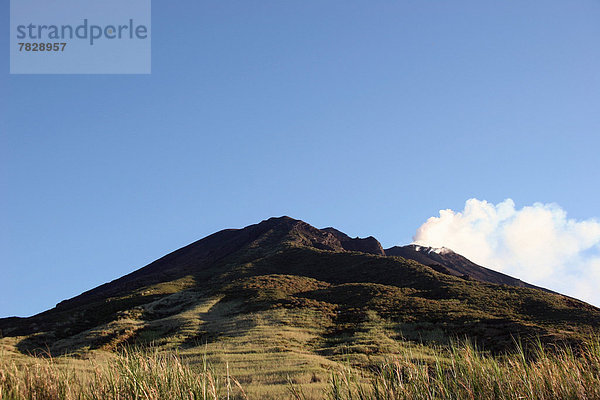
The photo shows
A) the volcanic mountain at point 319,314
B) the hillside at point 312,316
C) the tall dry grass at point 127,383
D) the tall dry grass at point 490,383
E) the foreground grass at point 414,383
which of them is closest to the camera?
the tall dry grass at point 490,383

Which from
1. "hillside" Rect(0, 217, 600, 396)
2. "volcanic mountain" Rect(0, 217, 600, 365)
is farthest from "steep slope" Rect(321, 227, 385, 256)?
"hillside" Rect(0, 217, 600, 396)

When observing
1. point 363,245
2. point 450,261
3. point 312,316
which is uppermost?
point 363,245

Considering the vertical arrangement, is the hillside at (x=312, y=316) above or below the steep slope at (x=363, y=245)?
below

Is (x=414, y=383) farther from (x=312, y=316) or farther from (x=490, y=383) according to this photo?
(x=312, y=316)

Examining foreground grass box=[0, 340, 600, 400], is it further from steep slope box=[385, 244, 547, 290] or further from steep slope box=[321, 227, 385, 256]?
steep slope box=[385, 244, 547, 290]

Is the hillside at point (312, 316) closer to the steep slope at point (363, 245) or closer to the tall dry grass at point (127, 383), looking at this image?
the tall dry grass at point (127, 383)

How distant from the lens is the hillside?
31922 mm

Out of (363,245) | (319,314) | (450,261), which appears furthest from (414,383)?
(450,261)

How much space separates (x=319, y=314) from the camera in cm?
4675

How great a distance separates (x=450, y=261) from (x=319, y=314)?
355ft

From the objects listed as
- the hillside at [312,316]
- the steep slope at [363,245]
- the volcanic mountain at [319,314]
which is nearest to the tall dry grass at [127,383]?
the hillside at [312,316]

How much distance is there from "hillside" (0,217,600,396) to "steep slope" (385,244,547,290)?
53.2 meters

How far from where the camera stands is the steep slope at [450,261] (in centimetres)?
12529

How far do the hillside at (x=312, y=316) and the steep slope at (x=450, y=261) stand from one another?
53.2 m
